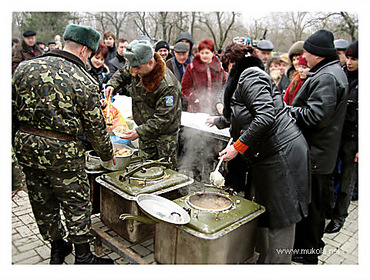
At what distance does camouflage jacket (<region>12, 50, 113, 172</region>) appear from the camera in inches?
96.1

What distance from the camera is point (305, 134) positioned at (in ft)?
10.4

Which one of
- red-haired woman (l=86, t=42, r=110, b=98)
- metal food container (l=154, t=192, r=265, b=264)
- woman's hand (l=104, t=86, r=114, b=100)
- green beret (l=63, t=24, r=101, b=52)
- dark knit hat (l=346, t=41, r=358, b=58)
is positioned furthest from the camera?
red-haired woman (l=86, t=42, r=110, b=98)

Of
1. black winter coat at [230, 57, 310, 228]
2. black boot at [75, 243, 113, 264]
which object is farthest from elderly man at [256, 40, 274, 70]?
black boot at [75, 243, 113, 264]

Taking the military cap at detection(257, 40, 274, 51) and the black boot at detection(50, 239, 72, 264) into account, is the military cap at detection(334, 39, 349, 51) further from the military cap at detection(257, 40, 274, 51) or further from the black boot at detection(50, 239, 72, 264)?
the black boot at detection(50, 239, 72, 264)

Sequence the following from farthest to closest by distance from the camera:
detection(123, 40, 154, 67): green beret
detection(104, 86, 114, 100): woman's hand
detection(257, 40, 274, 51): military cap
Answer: detection(257, 40, 274, 51): military cap < detection(104, 86, 114, 100): woman's hand < detection(123, 40, 154, 67): green beret

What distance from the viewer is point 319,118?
294 centimetres

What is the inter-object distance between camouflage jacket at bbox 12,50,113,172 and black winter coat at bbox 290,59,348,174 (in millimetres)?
2077

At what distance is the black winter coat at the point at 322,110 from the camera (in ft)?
9.62

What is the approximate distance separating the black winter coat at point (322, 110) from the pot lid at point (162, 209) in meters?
1.54

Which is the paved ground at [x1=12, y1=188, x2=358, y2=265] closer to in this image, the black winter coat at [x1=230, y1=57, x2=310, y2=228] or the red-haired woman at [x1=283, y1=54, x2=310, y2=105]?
the black winter coat at [x1=230, y1=57, x2=310, y2=228]

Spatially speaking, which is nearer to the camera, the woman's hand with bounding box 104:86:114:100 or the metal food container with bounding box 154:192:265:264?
the metal food container with bounding box 154:192:265:264

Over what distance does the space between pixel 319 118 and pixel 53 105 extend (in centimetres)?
246

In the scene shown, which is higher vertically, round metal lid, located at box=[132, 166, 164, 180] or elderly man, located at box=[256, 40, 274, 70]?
elderly man, located at box=[256, 40, 274, 70]

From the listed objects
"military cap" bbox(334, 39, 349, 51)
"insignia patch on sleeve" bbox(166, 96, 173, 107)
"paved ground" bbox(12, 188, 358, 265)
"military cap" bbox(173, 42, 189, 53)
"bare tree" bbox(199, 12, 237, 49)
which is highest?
"bare tree" bbox(199, 12, 237, 49)
